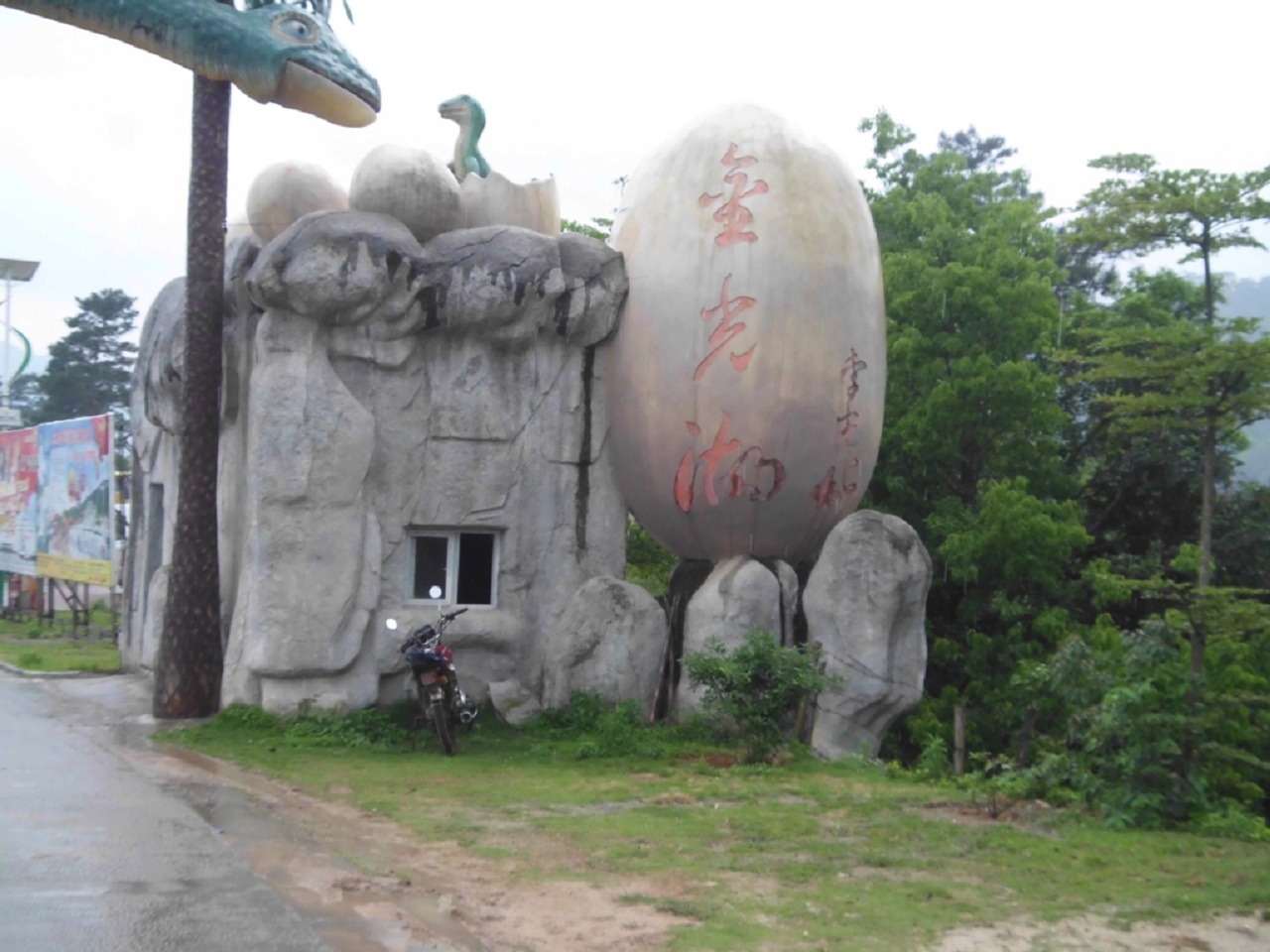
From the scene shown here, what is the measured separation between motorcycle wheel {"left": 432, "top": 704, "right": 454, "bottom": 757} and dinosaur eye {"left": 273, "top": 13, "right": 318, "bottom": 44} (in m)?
5.30

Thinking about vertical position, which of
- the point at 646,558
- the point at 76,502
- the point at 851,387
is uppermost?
the point at 851,387

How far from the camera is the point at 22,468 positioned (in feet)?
71.6

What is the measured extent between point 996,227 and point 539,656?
364 inches

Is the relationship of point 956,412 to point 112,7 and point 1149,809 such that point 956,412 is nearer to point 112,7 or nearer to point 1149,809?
point 1149,809

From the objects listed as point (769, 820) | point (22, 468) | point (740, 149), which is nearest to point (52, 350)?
point (22, 468)

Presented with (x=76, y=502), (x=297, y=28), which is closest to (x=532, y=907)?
(x=297, y=28)

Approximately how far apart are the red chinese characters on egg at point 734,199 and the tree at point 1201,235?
2594 mm

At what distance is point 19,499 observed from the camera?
2219 centimetres

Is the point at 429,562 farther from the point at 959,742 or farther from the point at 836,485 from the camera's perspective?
the point at 959,742

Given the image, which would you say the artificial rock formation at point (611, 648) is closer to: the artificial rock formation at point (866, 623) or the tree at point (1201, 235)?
the artificial rock formation at point (866, 623)

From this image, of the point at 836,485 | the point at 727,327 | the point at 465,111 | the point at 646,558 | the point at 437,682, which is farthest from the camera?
the point at 646,558

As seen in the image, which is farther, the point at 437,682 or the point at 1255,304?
the point at 1255,304

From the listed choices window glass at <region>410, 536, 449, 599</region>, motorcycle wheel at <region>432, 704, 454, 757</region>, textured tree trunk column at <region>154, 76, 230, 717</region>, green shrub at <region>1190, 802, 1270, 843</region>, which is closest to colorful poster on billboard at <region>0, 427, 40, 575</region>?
textured tree trunk column at <region>154, 76, 230, 717</region>

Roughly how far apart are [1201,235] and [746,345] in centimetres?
346
